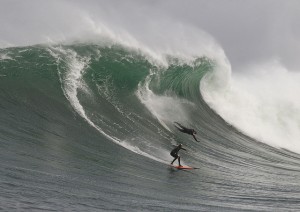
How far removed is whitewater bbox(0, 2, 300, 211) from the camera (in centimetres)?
813

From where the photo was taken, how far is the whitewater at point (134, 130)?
8133 millimetres

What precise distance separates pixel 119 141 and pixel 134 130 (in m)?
1.80

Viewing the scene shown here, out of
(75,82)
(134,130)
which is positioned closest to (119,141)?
(134,130)

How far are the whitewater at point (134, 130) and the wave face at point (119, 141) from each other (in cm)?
4

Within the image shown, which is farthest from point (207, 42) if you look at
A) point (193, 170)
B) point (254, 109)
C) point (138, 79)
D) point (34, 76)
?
point (193, 170)

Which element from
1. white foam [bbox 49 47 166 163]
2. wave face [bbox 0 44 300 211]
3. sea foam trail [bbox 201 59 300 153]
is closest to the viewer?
wave face [bbox 0 44 300 211]

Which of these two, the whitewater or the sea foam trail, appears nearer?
the whitewater

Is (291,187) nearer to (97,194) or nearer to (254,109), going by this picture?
(97,194)

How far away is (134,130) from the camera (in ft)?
49.3

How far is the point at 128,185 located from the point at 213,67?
18.1 m

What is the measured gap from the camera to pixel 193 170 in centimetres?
1200

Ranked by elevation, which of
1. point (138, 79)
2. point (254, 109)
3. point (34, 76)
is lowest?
point (34, 76)

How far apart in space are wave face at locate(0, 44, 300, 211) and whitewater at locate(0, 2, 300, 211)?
1.7 inches

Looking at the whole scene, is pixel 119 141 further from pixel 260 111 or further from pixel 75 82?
pixel 260 111
